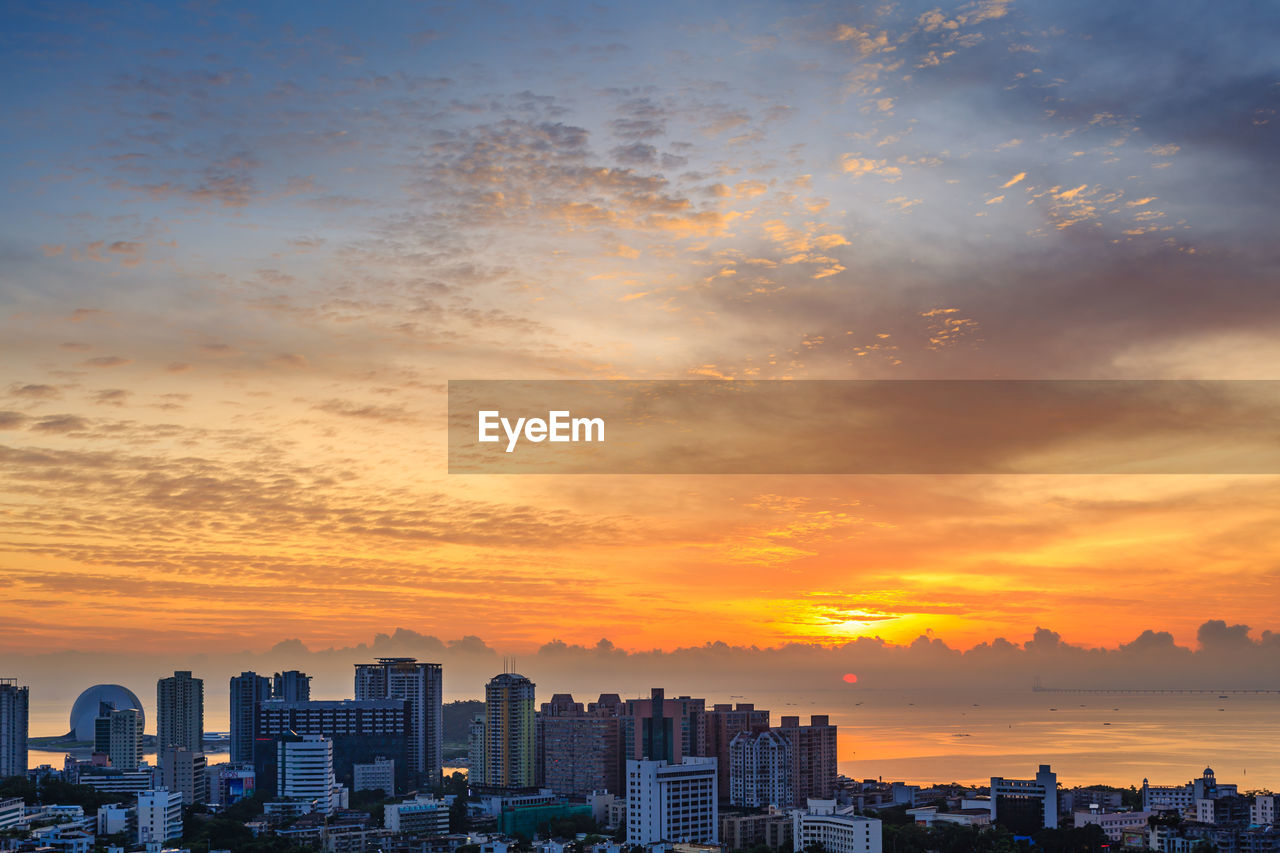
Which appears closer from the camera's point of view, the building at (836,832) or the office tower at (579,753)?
the building at (836,832)

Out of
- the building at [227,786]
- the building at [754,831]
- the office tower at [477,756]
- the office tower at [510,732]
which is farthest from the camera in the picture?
the office tower at [477,756]

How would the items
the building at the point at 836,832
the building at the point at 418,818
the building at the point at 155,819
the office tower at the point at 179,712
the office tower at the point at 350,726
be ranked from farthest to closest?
the office tower at the point at 179,712 → the office tower at the point at 350,726 → the building at the point at 418,818 → the building at the point at 155,819 → the building at the point at 836,832

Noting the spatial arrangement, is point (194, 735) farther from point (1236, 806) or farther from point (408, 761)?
point (1236, 806)

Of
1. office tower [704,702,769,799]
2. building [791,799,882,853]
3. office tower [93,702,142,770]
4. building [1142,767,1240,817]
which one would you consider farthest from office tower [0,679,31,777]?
building [1142,767,1240,817]

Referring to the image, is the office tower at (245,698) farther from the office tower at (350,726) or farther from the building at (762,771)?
the building at (762,771)

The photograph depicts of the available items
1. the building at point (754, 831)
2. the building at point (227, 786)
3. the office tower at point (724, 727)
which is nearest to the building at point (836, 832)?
the building at point (754, 831)

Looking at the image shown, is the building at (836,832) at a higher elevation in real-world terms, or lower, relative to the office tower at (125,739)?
higher

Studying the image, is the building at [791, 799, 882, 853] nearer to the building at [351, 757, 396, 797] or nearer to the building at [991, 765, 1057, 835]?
the building at [991, 765, 1057, 835]
